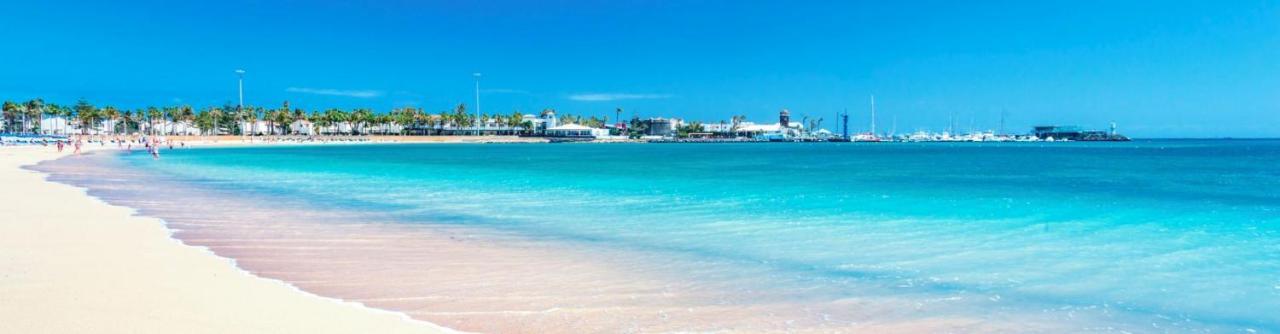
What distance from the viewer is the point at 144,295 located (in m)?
5.48

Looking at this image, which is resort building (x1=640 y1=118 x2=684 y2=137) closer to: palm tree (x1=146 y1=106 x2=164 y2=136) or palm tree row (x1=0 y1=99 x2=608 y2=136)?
palm tree row (x1=0 y1=99 x2=608 y2=136)

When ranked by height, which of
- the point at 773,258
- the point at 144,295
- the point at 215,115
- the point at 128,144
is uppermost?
the point at 215,115

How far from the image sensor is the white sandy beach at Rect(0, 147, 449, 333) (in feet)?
15.3

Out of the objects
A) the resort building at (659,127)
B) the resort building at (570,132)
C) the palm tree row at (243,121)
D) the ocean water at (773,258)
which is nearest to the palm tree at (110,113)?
the palm tree row at (243,121)

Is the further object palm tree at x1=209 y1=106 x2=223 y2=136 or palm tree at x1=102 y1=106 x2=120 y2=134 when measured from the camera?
palm tree at x1=209 y1=106 x2=223 y2=136

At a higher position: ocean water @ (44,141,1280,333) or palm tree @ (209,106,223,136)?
palm tree @ (209,106,223,136)

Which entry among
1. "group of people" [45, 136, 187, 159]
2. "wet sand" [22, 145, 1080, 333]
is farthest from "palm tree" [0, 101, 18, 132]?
"wet sand" [22, 145, 1080, 333]

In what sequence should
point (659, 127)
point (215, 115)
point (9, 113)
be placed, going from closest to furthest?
point (9, 113) < point (215, 115) < point (659, 127)

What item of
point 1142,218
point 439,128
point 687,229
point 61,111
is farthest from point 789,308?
point 439,128

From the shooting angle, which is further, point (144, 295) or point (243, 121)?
point (243, 121)

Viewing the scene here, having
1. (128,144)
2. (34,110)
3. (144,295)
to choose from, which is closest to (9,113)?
(34,110)

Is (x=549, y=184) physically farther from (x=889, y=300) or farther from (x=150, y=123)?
(x=150, y=123)

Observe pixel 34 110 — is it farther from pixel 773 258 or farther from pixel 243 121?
pixel 773 258

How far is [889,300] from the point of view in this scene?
612 centimetres
